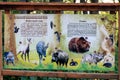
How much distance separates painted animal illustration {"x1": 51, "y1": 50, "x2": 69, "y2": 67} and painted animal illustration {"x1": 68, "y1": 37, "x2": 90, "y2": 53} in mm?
134

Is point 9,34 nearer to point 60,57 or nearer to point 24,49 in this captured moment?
point 24,49

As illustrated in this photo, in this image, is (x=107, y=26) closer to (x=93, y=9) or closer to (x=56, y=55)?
(x=93, y=9)

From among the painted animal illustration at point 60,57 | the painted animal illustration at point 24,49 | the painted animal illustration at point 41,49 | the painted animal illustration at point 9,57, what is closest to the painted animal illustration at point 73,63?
the painted animal illustration at point 60,57

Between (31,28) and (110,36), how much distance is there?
47.6 inches

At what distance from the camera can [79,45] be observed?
5598 mm

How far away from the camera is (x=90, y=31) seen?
5.56 metres

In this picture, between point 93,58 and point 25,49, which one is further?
point 25,49

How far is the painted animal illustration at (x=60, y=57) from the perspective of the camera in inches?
221

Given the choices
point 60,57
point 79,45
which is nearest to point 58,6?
point 79,45

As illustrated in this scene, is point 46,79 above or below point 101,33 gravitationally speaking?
below

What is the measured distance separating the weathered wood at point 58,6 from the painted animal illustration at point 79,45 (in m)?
0.47

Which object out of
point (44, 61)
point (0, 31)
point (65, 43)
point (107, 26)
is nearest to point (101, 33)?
point (107, 26)

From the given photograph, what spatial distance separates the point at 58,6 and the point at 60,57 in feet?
2.56

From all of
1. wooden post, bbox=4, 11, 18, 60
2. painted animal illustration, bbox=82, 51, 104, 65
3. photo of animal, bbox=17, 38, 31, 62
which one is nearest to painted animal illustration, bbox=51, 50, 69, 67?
painted animal illustration, bbox=82, 51, 104, 65
